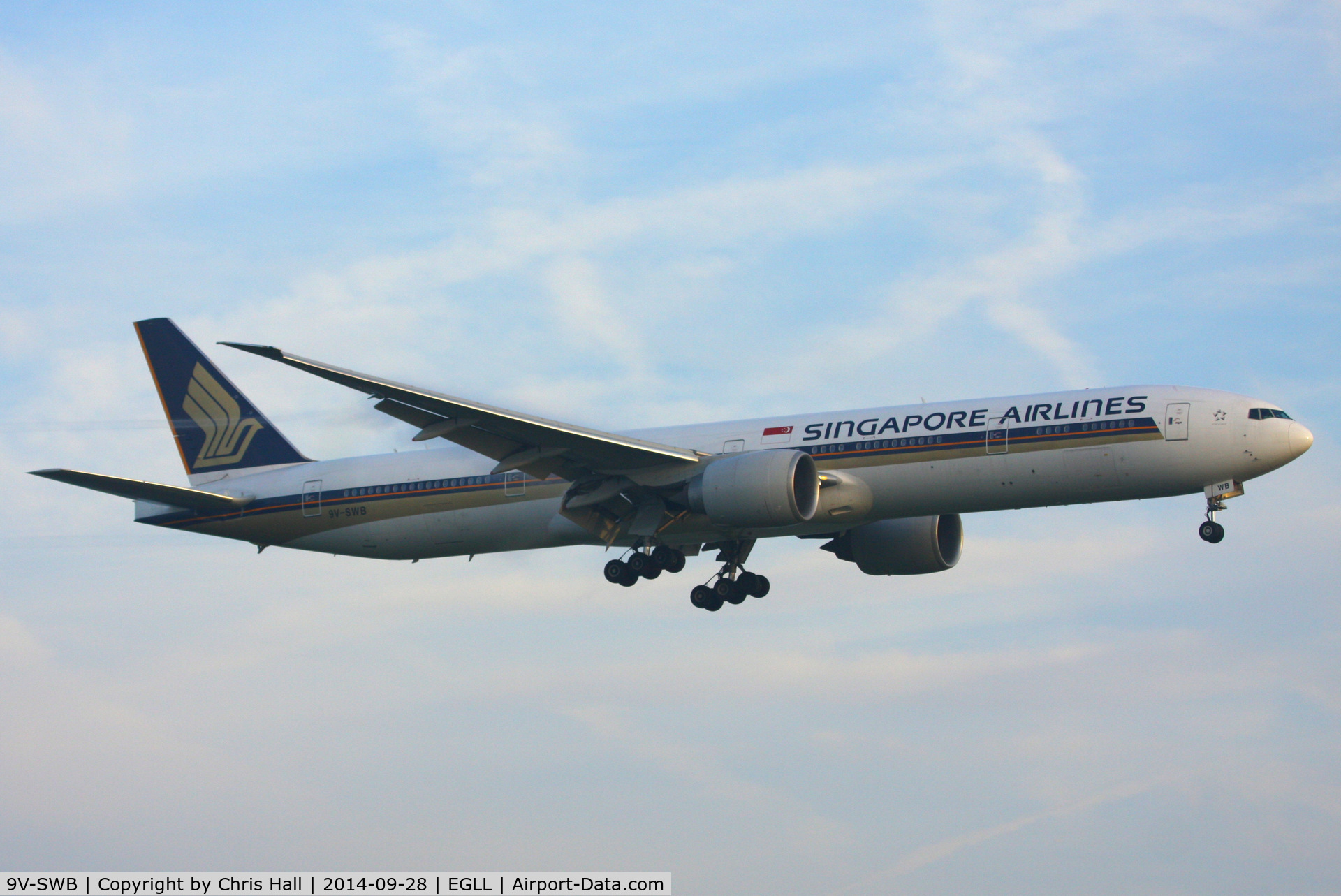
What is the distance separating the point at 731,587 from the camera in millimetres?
42469

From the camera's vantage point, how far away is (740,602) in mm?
42625

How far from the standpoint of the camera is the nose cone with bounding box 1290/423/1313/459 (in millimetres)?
34406

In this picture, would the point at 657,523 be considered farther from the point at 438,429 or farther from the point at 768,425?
the point at 438,429

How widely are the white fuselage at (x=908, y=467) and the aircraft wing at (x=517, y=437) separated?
1954 mm

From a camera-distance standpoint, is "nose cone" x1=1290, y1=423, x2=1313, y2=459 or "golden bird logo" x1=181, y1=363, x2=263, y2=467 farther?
"golden bird logo" x1=181, y1=363, x2=263, y2=467

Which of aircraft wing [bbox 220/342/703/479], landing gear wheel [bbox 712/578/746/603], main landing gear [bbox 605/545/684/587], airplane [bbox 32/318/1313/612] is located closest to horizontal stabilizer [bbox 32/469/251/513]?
airplane [bbox 32/318/1313/612]

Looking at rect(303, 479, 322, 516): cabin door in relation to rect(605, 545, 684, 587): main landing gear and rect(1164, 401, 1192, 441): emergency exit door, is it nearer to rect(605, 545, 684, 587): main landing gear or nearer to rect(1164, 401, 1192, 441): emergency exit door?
rect(605, 545, 684, 587): main landing gear

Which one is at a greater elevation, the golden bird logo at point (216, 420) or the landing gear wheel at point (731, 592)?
the golden bird logo at point (216, 420)

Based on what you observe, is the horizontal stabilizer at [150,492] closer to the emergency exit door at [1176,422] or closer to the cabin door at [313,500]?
the cabin door at [313,500]

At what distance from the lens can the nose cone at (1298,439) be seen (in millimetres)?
34406

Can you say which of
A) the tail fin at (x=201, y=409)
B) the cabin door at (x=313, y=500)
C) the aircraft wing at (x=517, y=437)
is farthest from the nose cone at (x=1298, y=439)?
the tail fin at (x=201, y=409)

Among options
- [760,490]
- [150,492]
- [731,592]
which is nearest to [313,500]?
[150,492]

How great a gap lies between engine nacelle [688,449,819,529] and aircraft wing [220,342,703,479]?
1482mm

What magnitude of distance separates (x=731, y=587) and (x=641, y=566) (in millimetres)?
3485
